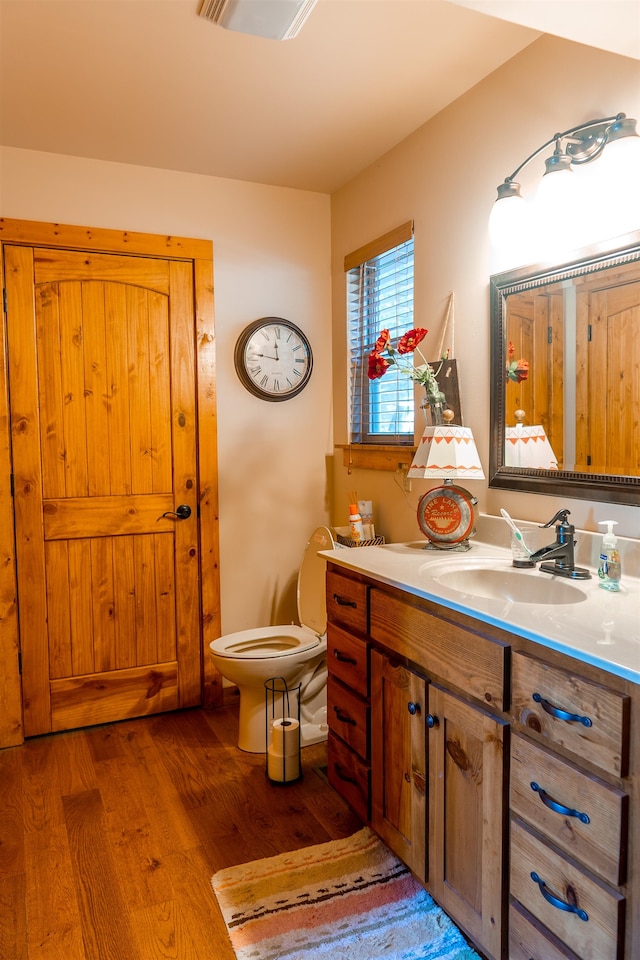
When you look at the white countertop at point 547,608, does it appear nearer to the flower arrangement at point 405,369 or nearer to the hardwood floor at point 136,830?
the flower arrangement at point 405,369

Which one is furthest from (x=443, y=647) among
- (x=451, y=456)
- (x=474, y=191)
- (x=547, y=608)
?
(x=474, y=191)

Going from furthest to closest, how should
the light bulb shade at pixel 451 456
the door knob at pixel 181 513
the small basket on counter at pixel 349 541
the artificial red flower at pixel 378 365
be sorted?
the door knob at pixel 181 513, the small basket on counter at pixel 349 541, the artificial red flower at pixel 378 365, the light bulb shade at pixel 451 456

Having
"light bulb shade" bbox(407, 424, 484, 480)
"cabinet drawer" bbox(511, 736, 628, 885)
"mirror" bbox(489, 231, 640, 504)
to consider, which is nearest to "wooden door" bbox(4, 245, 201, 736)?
"light bulb shade" bbox(407, 424, 484, 480)

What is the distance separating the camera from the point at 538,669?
130 centimetres

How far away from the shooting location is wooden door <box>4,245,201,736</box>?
9.12ft

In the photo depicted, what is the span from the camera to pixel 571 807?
1.22m

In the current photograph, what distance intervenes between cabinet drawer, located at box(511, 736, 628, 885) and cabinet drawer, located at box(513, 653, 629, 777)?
4cm

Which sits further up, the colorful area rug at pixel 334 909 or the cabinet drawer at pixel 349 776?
the cabinet drawer at pixel 349 776

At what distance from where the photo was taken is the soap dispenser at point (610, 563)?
161cm

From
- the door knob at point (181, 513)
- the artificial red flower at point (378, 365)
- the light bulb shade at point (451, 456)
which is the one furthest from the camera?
the door knob at point (181, 513)

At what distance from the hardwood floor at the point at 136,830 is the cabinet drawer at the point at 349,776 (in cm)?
12

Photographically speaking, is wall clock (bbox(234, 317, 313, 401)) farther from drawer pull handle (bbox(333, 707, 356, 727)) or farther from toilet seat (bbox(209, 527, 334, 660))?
drawer pull handle (bbox(333, 707, 356, 727))

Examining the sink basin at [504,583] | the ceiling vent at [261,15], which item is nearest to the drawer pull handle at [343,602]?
the sink basin at [504,583]

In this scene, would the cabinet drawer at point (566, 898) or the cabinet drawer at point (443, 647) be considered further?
the cabinet drawer at point (443, 647)
